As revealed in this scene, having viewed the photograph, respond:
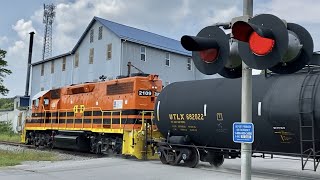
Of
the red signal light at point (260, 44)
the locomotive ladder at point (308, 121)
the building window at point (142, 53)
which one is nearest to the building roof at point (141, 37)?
the building window at point (142, 53)

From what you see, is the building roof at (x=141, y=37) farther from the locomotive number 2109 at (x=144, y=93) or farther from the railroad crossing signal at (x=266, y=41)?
the railroad crossing signal at (x=266, y=41)

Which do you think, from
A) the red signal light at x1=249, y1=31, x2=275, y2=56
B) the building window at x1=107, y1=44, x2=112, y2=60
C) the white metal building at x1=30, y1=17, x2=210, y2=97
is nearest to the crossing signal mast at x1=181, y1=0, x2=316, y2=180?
the red signal light at x1=249, y1=31, x2=275, y2=56

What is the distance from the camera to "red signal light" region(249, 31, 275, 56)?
4281 millimetres

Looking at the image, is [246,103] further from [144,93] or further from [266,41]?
[144,93]

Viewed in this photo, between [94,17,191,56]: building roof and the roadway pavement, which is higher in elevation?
[94,17,191,56]: building roof

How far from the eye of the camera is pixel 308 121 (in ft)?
35.8

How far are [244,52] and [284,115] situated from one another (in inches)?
293

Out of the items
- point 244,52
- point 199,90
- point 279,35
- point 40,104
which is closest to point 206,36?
point 244,52

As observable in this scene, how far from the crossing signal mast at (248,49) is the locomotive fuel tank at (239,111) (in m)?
6.58

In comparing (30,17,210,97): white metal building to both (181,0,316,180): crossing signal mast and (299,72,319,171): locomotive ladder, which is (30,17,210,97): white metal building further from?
(181,0,316,180): crossing signal mast

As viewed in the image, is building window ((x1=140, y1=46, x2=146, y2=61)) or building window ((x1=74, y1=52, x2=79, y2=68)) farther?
building window ((x1=74, y1=52, x2=79, y2=68))

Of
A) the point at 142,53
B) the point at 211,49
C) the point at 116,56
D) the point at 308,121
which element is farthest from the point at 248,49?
the point at 142,53

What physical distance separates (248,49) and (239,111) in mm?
8459

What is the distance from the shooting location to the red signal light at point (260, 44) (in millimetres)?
4281
